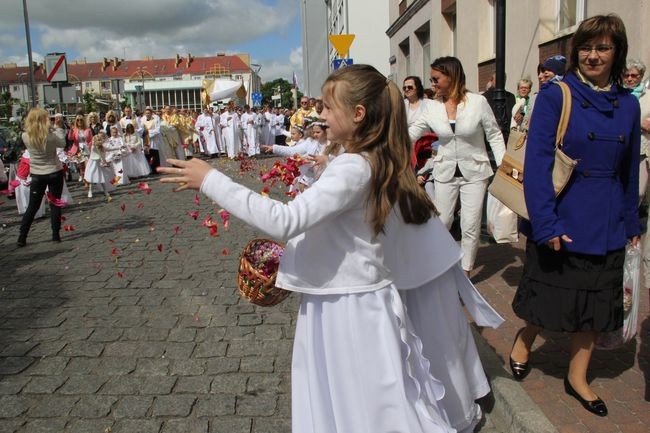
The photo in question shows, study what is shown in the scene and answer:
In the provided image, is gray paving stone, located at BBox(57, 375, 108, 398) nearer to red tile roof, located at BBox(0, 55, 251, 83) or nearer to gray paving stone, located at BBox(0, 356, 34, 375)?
gray paving stone, located at BBox(0, 356, 34, 375)

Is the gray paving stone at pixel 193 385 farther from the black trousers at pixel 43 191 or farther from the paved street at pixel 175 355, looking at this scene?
the black trousers at pixel 43 191

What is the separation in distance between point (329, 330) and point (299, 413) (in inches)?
16.6

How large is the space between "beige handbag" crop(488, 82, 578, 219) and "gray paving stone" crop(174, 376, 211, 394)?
7.06ft

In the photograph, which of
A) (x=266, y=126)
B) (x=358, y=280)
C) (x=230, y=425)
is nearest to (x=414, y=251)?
(x=358, y=280)

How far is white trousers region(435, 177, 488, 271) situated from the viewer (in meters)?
5.34

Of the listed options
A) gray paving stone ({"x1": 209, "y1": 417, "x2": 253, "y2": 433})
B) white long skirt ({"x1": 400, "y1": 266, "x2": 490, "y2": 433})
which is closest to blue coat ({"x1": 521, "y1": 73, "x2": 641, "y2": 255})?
white long skirt ({"x1": 400, "y1": 266, "x2": 490, "y2": 433})

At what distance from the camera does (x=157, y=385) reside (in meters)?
3.89

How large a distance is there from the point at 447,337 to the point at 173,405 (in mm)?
1716

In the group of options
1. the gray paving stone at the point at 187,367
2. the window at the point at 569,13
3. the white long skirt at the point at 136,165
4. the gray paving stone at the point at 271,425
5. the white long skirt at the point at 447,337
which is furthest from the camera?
the white long skirt at the point at 136,165

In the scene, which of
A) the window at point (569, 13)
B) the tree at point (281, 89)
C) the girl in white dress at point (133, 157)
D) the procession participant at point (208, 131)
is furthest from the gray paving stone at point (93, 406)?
the tree at point (281, 89)

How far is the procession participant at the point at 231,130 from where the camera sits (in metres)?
25.1

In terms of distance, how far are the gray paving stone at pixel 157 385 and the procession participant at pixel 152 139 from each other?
50.9ft

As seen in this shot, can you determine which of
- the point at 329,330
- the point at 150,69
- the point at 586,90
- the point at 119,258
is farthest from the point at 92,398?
the point at 150,69

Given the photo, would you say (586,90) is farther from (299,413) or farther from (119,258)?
(119,258)
